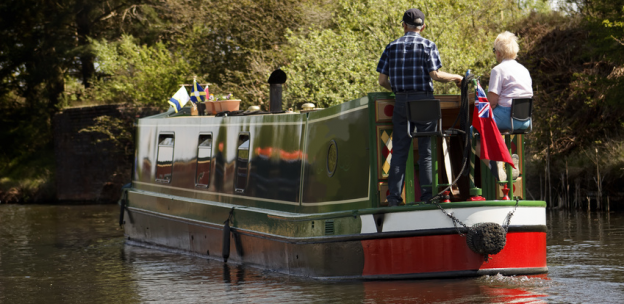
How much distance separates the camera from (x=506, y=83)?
842 cm

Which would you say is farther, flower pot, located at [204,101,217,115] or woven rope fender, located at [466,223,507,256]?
flower pot, located at [204,101,217,115]

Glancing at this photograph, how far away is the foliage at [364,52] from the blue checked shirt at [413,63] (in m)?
13.0

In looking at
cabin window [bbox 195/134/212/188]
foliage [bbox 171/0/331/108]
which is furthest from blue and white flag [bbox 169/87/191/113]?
foliage [bbox 171/0/331/108]

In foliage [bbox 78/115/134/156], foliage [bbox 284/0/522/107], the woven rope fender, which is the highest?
foliage [bbox 284/0/522/107]

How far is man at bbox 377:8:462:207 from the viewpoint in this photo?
8445 millimetres

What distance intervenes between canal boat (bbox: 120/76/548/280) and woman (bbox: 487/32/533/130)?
394 mm

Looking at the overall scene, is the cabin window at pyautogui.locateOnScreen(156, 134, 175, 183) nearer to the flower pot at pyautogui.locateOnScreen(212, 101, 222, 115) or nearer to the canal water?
the flower pot at pyautogui.locateOnScreen(212, 101, 222, 115)

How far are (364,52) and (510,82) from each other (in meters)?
14.7

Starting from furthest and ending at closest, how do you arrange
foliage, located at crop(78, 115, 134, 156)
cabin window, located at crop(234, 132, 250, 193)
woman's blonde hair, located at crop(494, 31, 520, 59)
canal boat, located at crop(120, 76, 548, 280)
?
foliage, located at crop(78, 115, 134, 156)
cabin window, located at crop(234, 132, 250, 193)
canal boat, located at crop(120, 76, 548, 280)
woman's blonde hair, located at crop(494, 31, 520, 59)

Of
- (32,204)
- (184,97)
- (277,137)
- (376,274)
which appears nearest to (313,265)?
(376,274)

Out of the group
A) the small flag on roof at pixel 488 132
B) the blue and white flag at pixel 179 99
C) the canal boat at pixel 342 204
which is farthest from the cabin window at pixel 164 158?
the small flag on roof at pixel 488 132

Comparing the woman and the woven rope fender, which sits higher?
the woman

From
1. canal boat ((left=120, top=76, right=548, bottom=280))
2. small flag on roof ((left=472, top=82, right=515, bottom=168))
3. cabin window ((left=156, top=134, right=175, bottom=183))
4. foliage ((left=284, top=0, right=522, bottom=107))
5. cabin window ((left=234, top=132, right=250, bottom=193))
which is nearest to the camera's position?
small flag on roof ((left=472, top=82, right=515, bottom=168))

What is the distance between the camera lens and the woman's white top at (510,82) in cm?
839
